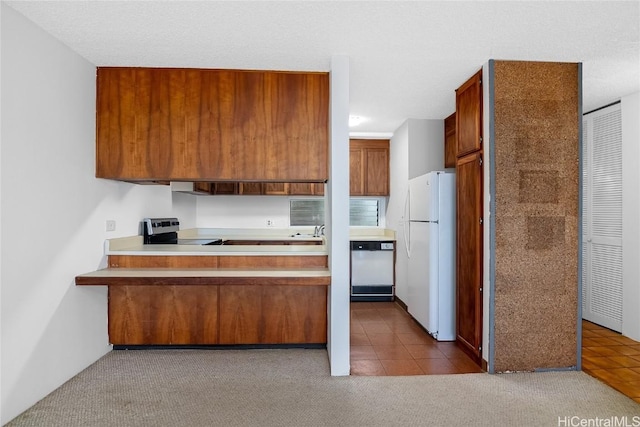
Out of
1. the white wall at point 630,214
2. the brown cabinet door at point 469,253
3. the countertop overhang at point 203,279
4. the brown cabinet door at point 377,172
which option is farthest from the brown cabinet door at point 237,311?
the white wall at point 630,214

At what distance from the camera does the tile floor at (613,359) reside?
9.38ft

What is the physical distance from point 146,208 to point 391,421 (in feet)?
10.0

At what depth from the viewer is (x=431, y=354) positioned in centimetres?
347

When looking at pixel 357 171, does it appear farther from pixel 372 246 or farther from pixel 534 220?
pixel 534 220

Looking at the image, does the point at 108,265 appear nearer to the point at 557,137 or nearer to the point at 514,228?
the point at 514,228

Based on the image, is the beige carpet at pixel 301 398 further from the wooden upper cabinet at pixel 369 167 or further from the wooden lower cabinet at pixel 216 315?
the wooden upper cabinet at pixel 369 167

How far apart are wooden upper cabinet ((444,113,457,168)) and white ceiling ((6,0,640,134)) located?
46.4 inches

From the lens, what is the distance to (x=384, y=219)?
608 centimetres

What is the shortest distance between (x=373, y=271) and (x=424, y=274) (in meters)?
1.39

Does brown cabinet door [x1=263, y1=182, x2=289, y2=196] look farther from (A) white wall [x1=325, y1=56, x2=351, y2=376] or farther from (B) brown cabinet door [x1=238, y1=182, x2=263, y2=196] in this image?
(A) white wall [x1=325, y1=56, x2=351, y2=376]

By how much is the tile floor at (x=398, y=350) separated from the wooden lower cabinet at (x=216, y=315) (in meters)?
0.52

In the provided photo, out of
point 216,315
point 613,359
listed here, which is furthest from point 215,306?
point 613,359

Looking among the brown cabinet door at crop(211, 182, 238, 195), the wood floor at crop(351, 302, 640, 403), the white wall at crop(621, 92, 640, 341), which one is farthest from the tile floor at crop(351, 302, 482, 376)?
the brown cabinet door at crop(211, 182, 238, 195)

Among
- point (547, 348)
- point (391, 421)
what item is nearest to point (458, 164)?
point (547, 348)
